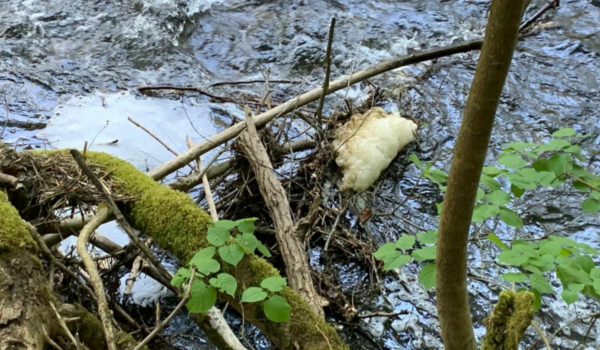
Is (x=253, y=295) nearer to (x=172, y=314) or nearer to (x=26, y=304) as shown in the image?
(x=172, y=314)

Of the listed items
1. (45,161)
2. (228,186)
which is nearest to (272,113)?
(228,186)

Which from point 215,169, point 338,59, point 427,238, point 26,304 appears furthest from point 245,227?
point 338,59

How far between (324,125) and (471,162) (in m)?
2.96

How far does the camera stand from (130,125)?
4641mm

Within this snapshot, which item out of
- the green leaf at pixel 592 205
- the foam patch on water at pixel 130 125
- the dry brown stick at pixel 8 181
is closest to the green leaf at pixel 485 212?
the green leaf at pixel 592 205

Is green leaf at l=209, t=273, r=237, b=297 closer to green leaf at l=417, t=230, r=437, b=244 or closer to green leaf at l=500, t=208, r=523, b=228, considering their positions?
Result: green leaf at l=417, t=230, r=437, b=244

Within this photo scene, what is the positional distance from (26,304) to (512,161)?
5.84 feet

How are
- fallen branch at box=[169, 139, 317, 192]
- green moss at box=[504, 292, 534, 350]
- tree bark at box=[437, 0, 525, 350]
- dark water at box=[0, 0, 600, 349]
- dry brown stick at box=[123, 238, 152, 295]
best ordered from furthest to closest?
dark water at box=[0, 0, 600, 349] < fallen branch at box=[169, 139, 317, 192] < dry brown stick at box=[123, 238, 152, 295] < green moss at box=[504, 292, 534, 350] < tree bark at box=[437, 0, 525, 350]

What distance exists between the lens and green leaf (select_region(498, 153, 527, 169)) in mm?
2139

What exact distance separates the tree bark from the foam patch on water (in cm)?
279

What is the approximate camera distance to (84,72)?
5191mm

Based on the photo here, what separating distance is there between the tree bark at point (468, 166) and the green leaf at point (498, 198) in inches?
21.6

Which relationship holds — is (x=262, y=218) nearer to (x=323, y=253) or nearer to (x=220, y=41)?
(x=323, y=253)

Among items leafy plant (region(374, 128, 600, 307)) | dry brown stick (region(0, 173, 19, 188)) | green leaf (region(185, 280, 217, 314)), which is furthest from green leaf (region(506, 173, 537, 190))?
dry brown stick (region(0, 173, 19, 188))
